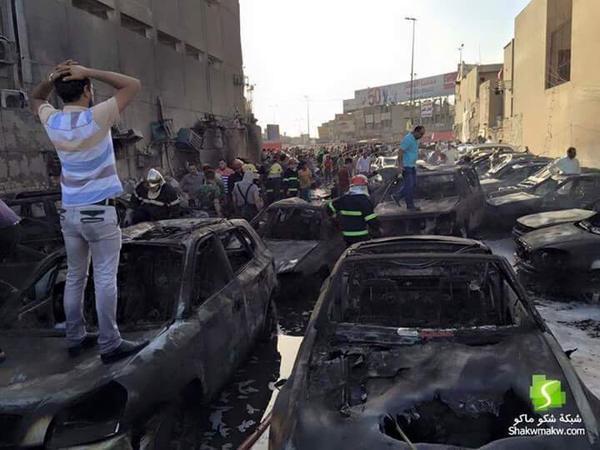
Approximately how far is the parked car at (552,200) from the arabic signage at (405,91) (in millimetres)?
80590

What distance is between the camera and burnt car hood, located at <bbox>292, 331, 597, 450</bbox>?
2514 millimetres

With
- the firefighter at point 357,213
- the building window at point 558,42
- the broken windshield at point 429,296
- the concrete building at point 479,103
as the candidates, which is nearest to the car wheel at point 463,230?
the firefighter at point 357,213

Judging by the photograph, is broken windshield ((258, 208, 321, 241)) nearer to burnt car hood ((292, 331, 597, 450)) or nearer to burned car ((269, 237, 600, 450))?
burned car ((269, 237, 600, 450))

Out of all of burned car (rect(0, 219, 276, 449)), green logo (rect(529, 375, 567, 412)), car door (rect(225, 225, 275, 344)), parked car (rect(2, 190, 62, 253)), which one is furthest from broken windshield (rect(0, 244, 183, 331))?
parked car (rect(2, 190, 62, 253))

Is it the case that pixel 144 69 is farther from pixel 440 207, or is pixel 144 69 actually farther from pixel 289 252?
pixel 289 252

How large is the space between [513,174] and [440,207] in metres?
7.22

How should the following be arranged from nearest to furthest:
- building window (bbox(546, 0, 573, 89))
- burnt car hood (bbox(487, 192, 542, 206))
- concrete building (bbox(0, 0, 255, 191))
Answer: concrete building (bbox(0, 0, 255, 191)), burnt car hood (bbox(487, 192, 542, 206)), building window (bbox(546, 0, 573, 89))

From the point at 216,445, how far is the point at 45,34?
10846 millimetres

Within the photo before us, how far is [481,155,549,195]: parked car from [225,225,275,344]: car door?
1027cm

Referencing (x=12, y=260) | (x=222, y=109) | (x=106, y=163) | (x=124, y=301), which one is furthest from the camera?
(x=222, y=109)

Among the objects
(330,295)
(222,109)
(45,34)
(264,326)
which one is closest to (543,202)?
(264,326)

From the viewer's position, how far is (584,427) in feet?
8.11

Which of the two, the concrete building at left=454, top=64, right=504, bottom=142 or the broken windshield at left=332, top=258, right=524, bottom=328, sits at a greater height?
the concrete building at left=454, top=64, right=504, bottom=142

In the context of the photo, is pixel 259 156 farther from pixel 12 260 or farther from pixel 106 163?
pixel 106 163
